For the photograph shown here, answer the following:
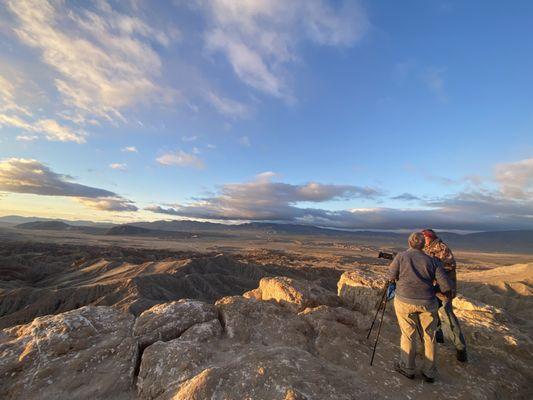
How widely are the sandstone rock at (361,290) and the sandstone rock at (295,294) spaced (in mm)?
531

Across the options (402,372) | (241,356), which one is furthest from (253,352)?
(402,372)

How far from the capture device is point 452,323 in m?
6.07

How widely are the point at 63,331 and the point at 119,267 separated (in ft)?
108

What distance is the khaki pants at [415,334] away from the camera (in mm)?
5219

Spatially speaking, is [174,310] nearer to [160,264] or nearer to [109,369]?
[109,369]

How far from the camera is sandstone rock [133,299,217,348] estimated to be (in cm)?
648

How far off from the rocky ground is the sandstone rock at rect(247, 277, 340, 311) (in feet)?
0.21

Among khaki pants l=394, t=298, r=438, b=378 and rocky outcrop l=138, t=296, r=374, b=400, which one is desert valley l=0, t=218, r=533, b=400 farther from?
khaki pants l=394, t=298, r=438, b=378

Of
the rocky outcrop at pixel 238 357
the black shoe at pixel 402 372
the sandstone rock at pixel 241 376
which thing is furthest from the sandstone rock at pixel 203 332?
the black shoe at pixel 402 372

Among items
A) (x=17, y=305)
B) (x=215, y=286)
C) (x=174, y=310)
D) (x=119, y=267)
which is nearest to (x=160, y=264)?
(x=119, y=267)

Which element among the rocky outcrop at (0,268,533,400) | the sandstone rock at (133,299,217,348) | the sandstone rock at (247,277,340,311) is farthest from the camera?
the sandstone rock at (247,277,340,311)

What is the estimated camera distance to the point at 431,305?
16.8 feet

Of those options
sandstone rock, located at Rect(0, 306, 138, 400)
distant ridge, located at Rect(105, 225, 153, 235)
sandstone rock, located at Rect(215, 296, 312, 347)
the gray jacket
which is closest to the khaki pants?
the gray jacket

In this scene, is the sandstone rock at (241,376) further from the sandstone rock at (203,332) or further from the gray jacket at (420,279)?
the gray jacket at (420,279)
